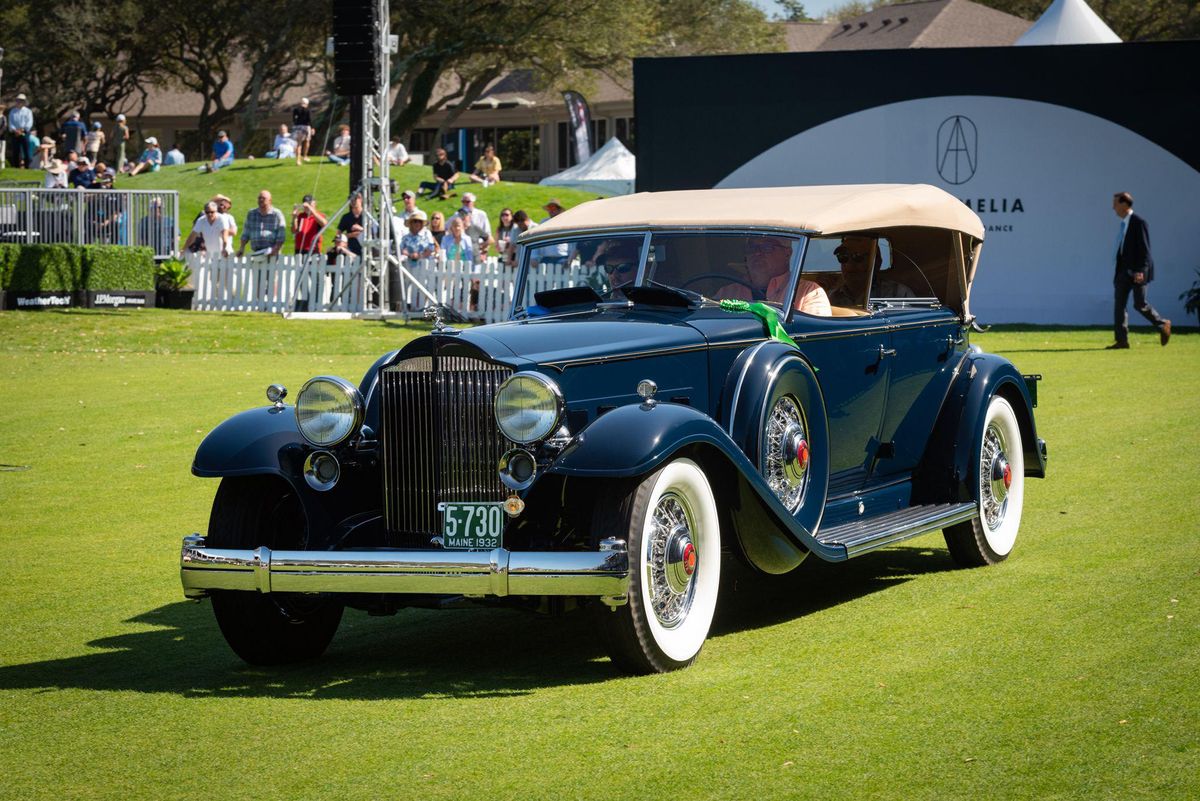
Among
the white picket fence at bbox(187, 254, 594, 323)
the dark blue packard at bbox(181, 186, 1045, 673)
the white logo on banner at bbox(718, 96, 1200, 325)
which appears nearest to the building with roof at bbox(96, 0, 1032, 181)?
the white picket fence at bbox(187, 254, 594, 323)

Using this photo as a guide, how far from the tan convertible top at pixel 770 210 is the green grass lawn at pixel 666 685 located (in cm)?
175

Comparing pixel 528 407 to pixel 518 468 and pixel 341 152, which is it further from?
pixel 341 152

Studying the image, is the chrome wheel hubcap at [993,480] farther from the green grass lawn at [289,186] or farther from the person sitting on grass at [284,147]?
the person sitting on grass at [284,147]

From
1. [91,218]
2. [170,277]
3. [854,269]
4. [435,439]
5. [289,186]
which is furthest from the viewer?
[289,186]

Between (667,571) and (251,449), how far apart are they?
1.70 metres

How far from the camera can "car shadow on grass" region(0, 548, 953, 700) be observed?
5539 mm

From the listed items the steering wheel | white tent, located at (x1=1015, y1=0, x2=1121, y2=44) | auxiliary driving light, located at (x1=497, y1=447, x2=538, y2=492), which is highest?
white tent, located at (x1=1015, y1=0, x2=1121, y2=44)

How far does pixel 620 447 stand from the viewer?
17.7 feet

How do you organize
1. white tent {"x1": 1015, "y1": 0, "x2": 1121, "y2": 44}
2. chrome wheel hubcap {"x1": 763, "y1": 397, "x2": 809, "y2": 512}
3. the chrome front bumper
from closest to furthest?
the chrome front bumper, chrome wheel hubcap {"x1": 763, "y1": 397, "x2": 809, "y2": 512}, white tent {"x1": 1015, "y1": 0, "x2": 1121, "y2": 44}

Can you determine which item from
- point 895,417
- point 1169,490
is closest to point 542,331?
point 895,417

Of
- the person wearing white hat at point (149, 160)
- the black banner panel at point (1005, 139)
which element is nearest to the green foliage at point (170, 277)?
the black banner panel at point (1005, 139)

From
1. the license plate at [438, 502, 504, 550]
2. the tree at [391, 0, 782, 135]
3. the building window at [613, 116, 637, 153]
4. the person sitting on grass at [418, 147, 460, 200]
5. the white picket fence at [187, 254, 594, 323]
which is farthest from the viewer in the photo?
the building window at [613, 116, 637, 153]

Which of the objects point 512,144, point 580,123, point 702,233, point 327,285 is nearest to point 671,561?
point 702,233

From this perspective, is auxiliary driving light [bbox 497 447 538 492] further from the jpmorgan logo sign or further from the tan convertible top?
the jpmorgan logo sign
